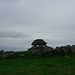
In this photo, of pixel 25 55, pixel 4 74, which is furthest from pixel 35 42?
pixel 4 74

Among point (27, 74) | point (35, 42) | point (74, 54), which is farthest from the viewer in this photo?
point (35, 42)

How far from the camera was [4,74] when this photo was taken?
18375 mm

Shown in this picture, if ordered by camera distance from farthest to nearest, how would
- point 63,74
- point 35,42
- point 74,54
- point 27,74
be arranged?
1. point 35,42
2. point 74,54
3. point 27,74
4. point 63,74

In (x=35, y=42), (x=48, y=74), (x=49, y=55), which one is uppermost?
(x=35, y=42)

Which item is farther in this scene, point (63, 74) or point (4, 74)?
Result: point (4, 74)

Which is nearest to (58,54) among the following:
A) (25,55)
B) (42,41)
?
(25,55)

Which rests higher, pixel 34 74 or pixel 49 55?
pixel 49 55

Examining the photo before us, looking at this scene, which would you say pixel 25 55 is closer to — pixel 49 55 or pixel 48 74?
pixel 49 55

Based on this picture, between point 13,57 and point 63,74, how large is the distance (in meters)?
20.5

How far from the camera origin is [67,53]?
1469 inches

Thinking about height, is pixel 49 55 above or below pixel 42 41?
below

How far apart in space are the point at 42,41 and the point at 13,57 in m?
19.5

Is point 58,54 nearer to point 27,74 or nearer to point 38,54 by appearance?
point 38,54

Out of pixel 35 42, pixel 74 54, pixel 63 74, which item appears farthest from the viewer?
pixel 35 42
